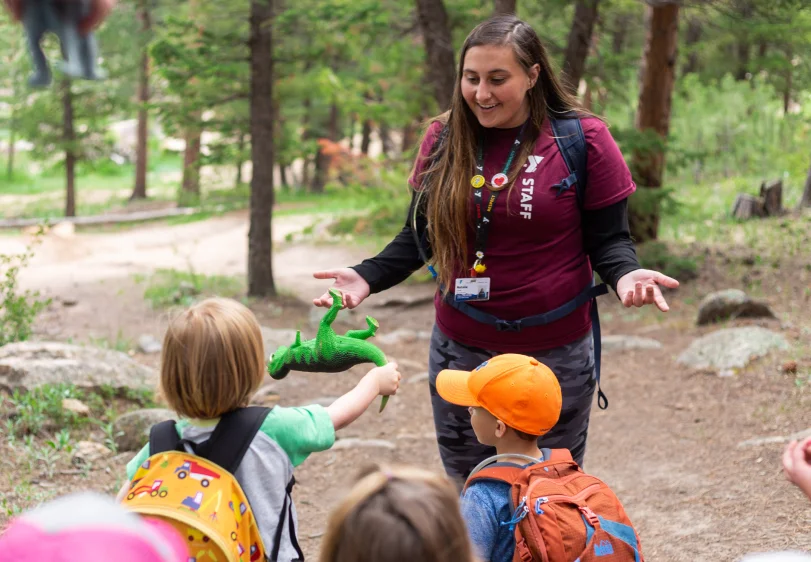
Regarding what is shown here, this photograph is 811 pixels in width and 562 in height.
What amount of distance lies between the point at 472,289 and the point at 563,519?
84cm

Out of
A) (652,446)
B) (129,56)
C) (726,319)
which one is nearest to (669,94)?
(726,319)

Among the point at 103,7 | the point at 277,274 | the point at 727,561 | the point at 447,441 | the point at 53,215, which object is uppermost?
the point at 103,7

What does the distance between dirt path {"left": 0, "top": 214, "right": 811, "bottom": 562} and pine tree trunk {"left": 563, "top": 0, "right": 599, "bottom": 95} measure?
2604 mm

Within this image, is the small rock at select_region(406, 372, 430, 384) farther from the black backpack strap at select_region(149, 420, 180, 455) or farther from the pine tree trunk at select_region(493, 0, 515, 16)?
the black backpack strap at select_region(149, 420, 180, 455)

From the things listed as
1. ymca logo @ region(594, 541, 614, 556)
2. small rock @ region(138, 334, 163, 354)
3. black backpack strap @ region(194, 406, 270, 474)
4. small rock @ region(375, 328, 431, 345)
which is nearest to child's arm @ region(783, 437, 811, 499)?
ymca logo @ region(594, 541, 614, 556)

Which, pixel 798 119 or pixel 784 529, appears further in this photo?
pixel 798 119

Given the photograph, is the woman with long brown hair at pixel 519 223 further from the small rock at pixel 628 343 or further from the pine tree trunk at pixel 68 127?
the pine tree trunk at pixel 68 127

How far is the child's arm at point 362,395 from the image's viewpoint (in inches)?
95.7

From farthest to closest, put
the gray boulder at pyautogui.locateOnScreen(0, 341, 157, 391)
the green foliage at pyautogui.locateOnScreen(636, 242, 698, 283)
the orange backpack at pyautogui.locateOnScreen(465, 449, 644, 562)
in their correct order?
the green foliage at pyautogui.locateOnScreen(636, 242, 698, 283)
the gray boulder at pyautogui.locateOnScreen(0, 341, 157, 391)
the orange backpack at pyautogui.locateOnScreen(465, 449, 644, 562)

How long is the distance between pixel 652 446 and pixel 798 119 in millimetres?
12492

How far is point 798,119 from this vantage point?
15.9 m

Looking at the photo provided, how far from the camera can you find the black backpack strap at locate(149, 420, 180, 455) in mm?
2234

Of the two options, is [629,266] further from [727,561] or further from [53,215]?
[53,215]

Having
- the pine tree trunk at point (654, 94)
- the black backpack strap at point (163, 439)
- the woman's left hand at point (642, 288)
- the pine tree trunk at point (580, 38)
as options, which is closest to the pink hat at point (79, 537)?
the black backpack strap at point (163, 439)
